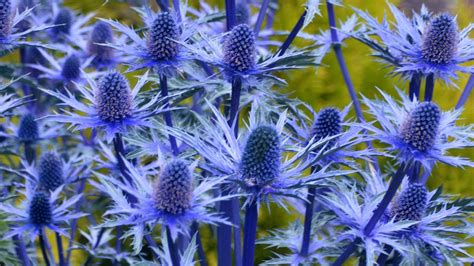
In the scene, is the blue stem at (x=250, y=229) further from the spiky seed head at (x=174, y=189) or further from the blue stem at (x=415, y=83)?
the blue stem at (x=415, y=83)

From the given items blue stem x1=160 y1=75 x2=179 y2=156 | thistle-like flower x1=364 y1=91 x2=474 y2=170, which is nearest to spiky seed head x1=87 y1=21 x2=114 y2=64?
blue stem x1=160 y1=75 x2=179 y2=156

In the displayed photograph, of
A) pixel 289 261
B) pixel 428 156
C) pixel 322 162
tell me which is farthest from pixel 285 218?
pixel 428 156

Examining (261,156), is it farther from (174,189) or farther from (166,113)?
(166,113)

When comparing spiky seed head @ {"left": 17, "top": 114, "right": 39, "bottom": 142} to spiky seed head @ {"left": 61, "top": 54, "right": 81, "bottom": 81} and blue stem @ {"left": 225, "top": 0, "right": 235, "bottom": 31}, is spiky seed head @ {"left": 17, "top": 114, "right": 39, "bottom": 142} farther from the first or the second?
blue stem @ {"left": 225, "top": 0, "right": 235, "bottom": 31}

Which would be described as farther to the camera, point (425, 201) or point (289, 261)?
point (289, 261)

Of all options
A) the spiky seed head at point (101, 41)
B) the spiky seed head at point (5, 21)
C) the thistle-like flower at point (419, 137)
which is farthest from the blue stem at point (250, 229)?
the spiky seed head at point (101, 41)

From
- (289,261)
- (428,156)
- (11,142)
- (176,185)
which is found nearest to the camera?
(176,185)

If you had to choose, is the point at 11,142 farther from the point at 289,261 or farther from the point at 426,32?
the point at 426,32
